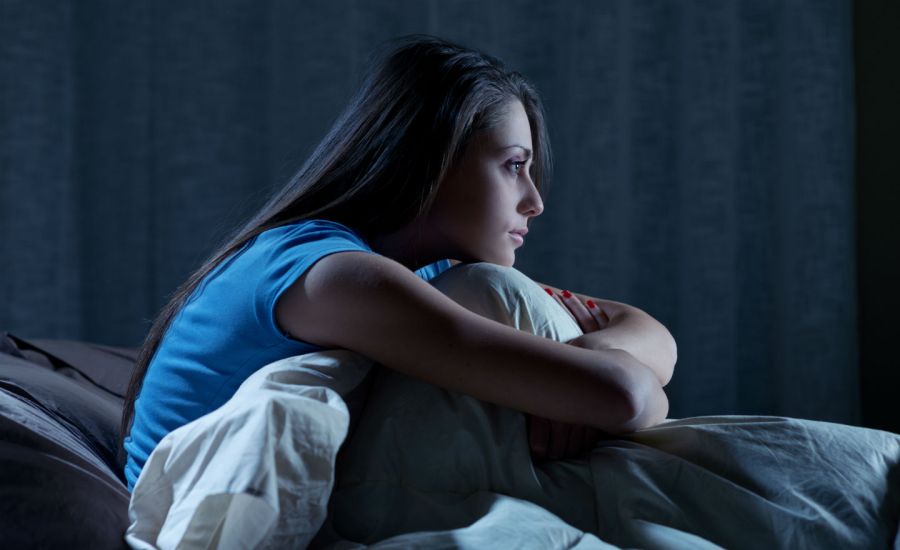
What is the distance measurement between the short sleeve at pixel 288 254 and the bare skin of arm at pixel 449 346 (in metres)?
0.02

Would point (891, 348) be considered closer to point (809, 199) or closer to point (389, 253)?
point (809, 199)

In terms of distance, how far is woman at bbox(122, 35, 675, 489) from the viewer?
2.60 feet

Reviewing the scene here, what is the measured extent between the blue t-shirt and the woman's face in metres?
0.15

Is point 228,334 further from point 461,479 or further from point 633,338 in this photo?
point 633,338

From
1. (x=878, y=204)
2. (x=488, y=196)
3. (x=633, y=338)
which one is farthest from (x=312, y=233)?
→ (x=878, y=204)

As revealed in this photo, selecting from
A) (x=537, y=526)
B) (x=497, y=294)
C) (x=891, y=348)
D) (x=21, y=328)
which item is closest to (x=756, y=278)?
(x=891, y=348)

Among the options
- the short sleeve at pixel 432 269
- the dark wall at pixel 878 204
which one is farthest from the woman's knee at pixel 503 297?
the dark wall at pixel 878 204

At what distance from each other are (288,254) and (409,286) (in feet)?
0.45

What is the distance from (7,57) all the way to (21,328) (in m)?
0.73

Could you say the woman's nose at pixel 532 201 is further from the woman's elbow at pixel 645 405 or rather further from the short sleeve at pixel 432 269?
the woman's elbow at pixel 645 405

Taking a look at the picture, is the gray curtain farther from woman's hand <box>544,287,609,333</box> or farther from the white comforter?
the white comforter

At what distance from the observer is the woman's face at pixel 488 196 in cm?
109

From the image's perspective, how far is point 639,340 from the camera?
103 centimetres

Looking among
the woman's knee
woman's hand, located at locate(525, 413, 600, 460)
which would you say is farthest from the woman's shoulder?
woman's hand, located at locate(525, 413, 600, 460)
